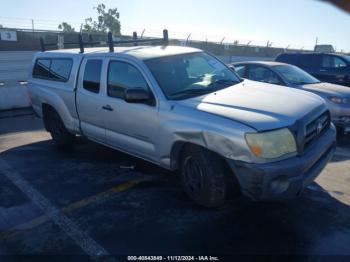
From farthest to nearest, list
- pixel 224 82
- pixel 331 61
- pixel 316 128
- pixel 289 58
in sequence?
pixel 289 58
pixel 331 61
pixel 224 82
pixel 316 128

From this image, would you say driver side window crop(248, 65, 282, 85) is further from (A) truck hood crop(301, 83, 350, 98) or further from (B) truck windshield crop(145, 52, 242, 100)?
(B) truck windshield crop(145, 52, 242, 100)

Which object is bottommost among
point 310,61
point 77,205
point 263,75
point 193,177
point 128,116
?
point 77,205

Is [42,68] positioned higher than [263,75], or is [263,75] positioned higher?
[42,68]

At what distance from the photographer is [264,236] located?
136 inches

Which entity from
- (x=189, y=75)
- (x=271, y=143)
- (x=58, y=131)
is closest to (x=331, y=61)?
(x=189, y=75)

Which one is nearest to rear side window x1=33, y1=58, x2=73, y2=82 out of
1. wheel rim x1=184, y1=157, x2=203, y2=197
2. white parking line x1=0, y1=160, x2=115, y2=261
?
white parking line x1=0, y1=160, x2=115, y2=261

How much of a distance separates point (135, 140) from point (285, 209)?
2.07 metres

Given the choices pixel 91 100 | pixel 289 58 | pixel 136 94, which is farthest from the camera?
pixel 289 58

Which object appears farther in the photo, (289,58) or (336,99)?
(289,58)

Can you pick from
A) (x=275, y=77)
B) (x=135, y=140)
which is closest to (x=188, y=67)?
(x=135, y=140)

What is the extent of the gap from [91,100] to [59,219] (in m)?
2.01

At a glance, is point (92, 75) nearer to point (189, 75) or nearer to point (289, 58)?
point (189, 75)

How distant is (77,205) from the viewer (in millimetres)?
4297

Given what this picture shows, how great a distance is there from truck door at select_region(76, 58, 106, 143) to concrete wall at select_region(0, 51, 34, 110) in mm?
6997
